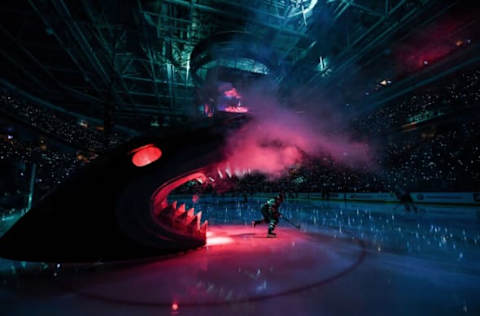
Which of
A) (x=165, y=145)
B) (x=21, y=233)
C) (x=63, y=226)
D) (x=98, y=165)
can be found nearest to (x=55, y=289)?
(x=63, y=226)

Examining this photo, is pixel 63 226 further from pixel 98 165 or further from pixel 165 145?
pixel 165 145

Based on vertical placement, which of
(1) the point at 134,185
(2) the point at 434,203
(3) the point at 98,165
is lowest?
(2) the point at 434,203

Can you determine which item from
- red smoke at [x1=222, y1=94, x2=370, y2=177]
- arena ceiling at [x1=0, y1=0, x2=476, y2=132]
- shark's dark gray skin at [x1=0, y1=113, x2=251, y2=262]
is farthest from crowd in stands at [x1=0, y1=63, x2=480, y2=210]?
shark's dark gray skin at [x1=0, y1=113, x2=251, y2=262]

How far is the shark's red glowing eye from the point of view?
9.11ft

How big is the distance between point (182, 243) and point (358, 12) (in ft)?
32.0

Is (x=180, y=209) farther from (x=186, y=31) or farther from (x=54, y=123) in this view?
(x=54, y=123)

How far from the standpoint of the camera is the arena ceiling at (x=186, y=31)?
6.88 metres

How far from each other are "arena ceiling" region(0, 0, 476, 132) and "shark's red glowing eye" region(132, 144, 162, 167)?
5934 millimetres

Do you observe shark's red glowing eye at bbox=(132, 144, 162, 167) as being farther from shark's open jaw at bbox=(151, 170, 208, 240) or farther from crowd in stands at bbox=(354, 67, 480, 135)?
crowd in stands at bbox=(354, 67, 480, 135)

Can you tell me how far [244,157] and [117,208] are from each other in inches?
72.6

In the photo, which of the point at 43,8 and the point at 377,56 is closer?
the point at 43,8

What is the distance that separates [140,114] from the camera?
634 inches

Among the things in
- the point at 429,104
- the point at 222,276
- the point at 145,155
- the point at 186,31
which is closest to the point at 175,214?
the point at 145,155

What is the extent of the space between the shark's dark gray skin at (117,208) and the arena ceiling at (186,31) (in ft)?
19.6
